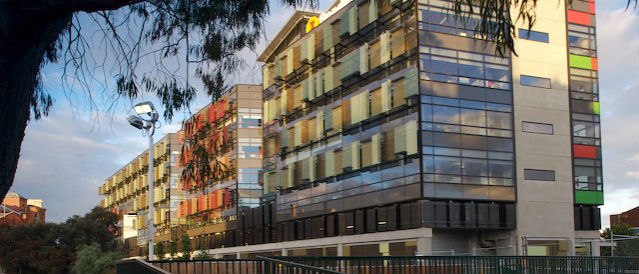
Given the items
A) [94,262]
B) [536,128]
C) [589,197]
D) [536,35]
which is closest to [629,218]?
[589,197]

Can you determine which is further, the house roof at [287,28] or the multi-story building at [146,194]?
the multi-story building at [146,194]

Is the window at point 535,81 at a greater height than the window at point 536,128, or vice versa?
the window at point 535,81

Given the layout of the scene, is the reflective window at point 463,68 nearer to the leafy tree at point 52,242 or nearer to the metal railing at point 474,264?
the metal railing at point 474,264

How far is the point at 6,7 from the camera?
8.17 meters

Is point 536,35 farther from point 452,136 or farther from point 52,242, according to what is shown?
point 52,242

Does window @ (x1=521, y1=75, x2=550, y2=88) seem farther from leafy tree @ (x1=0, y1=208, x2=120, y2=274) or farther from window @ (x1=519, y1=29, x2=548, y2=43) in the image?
leafy tree @ (x1=0, y1=208, x2=120, y2=274)

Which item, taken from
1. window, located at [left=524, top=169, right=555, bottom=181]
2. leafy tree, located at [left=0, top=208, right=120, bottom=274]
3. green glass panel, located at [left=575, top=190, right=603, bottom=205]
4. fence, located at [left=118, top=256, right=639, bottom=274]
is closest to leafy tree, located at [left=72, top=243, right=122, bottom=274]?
leafy tree, located at [left=0, top=208, right=120, bottom=274]

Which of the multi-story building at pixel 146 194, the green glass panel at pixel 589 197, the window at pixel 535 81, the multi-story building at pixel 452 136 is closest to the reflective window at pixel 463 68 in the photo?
the multi-story building at pixel 452 136

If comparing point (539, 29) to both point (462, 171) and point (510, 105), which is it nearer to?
point (510, 105)

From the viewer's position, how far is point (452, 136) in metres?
45.8

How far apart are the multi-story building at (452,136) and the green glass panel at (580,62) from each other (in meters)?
0.10

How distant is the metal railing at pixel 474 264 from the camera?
57.5ft

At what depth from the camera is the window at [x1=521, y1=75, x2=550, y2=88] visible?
4866 centimetres

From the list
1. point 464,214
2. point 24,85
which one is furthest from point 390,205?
point 24,85
